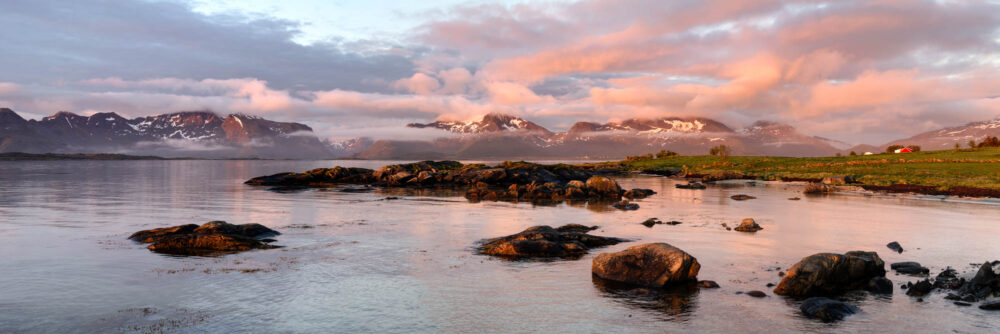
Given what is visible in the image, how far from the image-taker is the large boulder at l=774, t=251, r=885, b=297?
54.4ft

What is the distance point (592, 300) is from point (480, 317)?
356 cm

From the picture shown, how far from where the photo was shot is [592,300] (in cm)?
1616

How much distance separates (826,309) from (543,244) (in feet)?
36.9

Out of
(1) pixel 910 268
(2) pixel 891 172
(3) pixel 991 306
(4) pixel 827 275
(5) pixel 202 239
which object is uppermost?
(2) pixel 891 172

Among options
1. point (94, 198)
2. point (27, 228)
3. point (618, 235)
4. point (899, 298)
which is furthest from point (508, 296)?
point (94, 198)

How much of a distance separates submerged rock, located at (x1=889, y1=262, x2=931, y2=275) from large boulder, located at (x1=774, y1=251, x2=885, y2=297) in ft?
7.27

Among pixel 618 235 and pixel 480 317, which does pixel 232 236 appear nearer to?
pixel 480 317

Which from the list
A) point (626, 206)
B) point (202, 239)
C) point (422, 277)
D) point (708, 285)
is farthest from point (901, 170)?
point (202, 239)

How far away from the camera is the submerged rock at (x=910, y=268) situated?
19312mm

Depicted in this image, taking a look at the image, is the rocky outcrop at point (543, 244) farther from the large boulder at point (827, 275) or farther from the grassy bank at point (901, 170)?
the grassy bank at point (901, 170)

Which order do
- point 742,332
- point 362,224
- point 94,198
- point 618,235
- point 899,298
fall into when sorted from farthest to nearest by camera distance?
point 94,198, point 362,224, point 618,235, point 899,298, point 742,332

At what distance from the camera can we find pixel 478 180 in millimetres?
82750

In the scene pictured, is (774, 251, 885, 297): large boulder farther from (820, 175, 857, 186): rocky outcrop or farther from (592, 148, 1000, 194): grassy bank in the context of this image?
(820, 175, 857, 186): rocky outcrop

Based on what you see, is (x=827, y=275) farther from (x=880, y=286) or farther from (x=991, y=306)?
(x=991, y=306)
